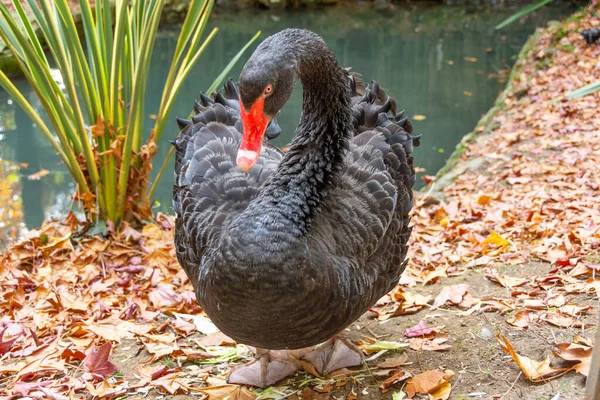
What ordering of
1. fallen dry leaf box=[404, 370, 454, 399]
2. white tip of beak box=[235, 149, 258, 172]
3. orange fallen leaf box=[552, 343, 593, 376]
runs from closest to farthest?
white tip of beak box=[235, 149, 258, 172] < orange fallen leaf box=[552, 343, 593, 376] < fallen dry leaf box=[404, 370, 454, 399]

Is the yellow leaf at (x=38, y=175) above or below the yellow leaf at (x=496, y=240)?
below

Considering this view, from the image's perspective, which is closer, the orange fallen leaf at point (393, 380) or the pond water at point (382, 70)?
the orange fallen leaf at point (393, 380)

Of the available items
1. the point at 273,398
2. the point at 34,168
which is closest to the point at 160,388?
the point at 273,398

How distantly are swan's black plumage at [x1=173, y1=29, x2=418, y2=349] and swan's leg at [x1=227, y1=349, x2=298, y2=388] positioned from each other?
1.30ft

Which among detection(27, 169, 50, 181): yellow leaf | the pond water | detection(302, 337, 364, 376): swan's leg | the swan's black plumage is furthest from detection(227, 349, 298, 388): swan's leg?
detection(27, 169, 50, 181): yellow leaf

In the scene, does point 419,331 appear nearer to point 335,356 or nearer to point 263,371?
point 335,356

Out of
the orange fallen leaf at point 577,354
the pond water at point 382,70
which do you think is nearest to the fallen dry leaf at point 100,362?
the orange fallen leaf at point 577,354

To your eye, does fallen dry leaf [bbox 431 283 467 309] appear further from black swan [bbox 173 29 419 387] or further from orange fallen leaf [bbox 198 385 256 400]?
orange fallen leaf [bbox 198 385 256 400]

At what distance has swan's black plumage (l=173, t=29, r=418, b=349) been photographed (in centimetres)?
228

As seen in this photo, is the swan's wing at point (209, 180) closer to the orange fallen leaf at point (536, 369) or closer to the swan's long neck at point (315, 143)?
the swan's long neck at point (315, 143)

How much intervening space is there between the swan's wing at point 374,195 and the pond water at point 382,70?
310 cm

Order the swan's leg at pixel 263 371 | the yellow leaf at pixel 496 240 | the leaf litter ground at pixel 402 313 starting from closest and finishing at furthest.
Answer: the leaf litter ground at pixel 402 313
the swan's leg at pixel 263 371
the yellow leaf at pixel 496 240

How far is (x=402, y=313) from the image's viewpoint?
10.9ft

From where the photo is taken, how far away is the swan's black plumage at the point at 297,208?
228 cm
